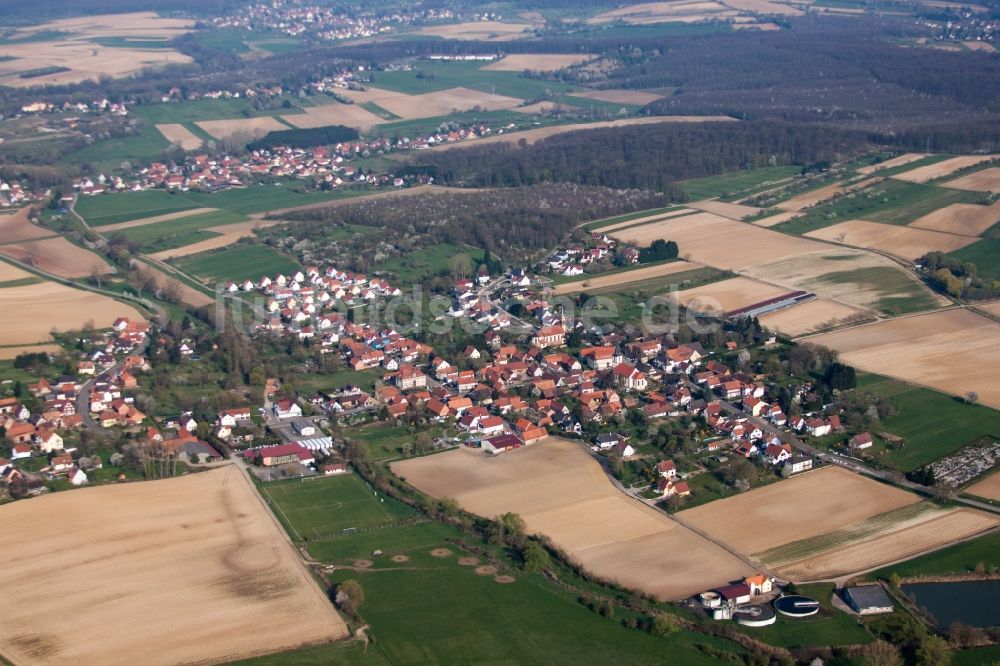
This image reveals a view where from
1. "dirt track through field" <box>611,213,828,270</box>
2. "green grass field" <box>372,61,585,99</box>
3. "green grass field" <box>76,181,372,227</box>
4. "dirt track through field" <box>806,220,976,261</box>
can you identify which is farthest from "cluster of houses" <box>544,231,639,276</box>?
"green grass field" <box>372,61,585,99</box>

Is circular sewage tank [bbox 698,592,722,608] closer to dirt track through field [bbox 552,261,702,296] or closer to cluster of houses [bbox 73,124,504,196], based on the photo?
dirt track through field [bbox 552,261,702,296]

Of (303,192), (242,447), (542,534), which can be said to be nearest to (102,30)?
(303,192)

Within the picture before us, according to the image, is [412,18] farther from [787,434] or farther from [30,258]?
[787,434]

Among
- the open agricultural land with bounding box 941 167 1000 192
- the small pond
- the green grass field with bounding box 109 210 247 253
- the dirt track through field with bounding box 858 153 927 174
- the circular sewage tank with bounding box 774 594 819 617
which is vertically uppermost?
the open agricultural land with bounding box 941 167 1000 192

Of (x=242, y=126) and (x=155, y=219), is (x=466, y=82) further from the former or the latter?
(x=155, y=219)

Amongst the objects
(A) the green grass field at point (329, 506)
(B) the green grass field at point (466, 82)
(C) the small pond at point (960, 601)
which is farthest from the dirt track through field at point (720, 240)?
(B) the green grass field at point (466, 82)

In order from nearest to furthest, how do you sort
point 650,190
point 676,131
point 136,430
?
1. point 136,430
2. point 650,190
3. point 676,131
